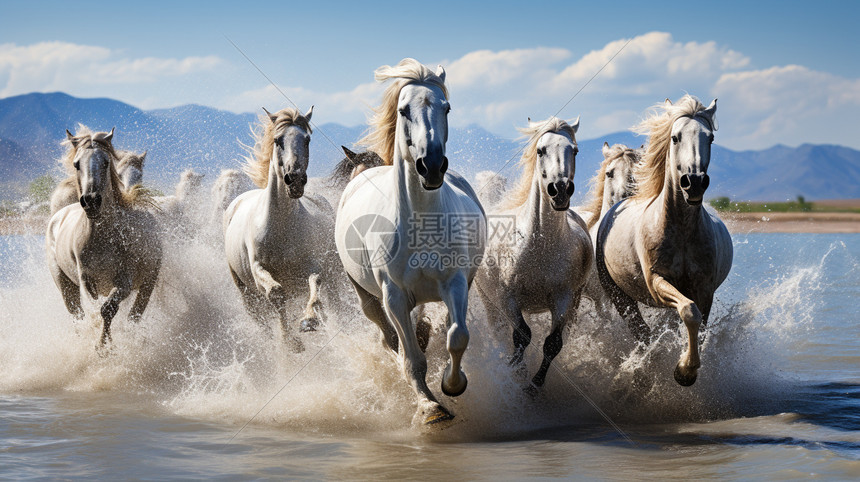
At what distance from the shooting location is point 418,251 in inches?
183

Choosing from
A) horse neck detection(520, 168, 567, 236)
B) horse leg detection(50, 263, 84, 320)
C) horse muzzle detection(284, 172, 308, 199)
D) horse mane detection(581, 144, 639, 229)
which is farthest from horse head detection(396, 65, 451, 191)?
horse leg detection(50, 263, 84, 320)

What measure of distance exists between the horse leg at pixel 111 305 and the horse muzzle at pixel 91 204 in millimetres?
678

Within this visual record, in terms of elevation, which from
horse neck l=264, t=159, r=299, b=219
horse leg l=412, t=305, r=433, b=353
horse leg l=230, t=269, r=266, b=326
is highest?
horse neck l=264, t=159, r=299, b=219

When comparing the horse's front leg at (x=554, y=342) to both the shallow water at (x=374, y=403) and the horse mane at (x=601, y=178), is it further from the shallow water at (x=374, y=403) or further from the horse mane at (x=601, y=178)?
the horse mane at (x=601, y=178)

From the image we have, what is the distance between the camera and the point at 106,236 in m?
7.27

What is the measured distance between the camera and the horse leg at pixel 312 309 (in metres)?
5.62

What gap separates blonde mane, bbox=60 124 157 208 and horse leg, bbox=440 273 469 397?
398 centimetres

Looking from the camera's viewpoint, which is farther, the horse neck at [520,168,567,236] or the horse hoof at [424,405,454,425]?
the horse neck at [520,168,567,236]

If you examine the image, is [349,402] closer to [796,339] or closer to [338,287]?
[338,287]

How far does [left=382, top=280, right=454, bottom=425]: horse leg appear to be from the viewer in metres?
4.64

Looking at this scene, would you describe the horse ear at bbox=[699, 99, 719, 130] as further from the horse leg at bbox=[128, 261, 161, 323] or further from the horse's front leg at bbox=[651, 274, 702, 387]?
the horse leg at bbox=[128, 261, 161, 323]

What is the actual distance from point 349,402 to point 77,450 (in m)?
1.70

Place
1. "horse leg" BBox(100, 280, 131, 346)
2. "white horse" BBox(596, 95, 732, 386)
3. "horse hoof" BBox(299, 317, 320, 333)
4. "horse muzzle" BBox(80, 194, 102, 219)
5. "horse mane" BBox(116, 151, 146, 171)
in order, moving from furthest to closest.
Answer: "horse mane" BBox(116, 151, 146, 171), "horse leg" BBox(100, 280, 131, 346), "horse muzzle" BBox(80, 194, 102, 219), "horse hoof" BBox(299, 317, 320, 333), "white horse" BBox(596, 95, 732, 386)
